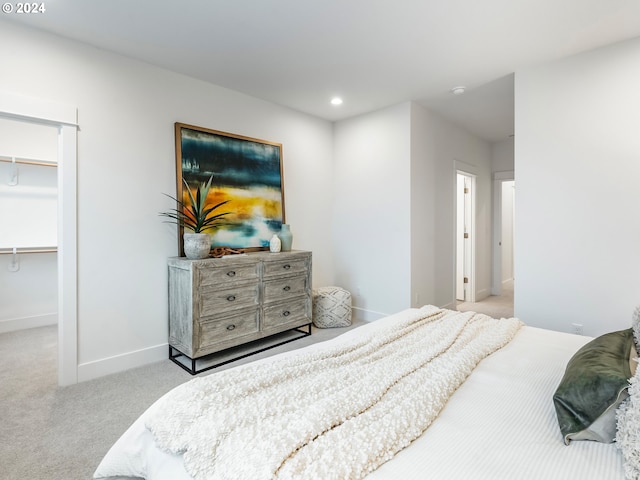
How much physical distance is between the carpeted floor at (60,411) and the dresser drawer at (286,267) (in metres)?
0.74

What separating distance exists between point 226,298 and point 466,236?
3887 millimetres

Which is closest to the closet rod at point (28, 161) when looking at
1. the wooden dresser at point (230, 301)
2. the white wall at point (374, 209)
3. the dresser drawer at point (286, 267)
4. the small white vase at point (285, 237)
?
the wooden dresser at point (230, 301)

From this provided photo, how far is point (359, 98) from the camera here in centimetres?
355

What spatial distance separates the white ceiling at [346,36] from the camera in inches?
81.7

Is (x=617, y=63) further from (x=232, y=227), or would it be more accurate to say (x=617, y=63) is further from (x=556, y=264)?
(x=232, y=227)

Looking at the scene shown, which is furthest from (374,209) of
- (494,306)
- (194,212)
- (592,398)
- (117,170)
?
(592,398)

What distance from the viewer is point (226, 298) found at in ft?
9.17

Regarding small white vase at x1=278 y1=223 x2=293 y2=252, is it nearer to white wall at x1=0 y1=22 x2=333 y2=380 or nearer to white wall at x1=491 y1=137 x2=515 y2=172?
white wall at x1=0 y1=22 x2=333 y2=380

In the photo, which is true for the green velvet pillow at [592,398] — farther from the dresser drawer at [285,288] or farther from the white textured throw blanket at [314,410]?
the dresser drawer at [285,288]

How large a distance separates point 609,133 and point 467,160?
230 cm

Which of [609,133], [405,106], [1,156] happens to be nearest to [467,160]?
[405,106]

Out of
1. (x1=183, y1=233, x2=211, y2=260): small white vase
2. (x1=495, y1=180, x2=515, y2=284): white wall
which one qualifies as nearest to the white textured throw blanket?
(x1=183, y1=233, x2=211, y2=260): small white vase

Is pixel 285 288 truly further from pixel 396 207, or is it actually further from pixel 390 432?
pixel 390 432

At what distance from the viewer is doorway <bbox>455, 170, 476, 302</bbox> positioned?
501 cm
